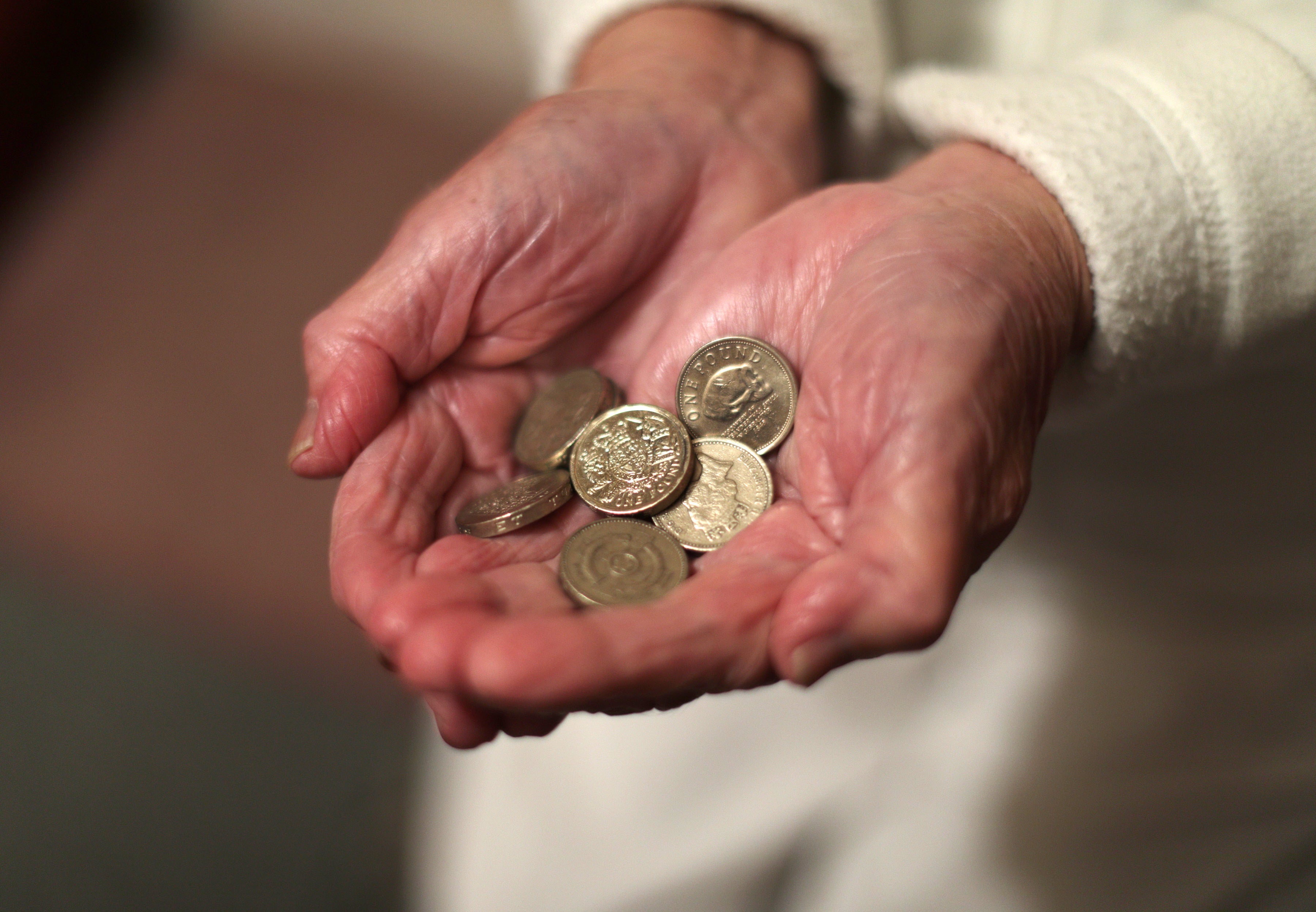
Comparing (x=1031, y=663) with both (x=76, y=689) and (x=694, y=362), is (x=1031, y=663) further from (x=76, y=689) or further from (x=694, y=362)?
(x=76, y=689)

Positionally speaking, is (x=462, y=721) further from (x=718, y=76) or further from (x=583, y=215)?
(x=718, y=76)

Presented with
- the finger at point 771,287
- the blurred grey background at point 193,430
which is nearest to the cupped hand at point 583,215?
the finger at point 771,287

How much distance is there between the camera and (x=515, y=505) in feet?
4.16

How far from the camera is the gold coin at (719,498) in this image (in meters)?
1.28

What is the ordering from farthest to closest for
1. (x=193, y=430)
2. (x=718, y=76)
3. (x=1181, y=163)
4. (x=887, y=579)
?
1. (x=193, y=430)
2. (x=718, y=76)
3. (x=1181, y=163)
4. (x=887, y=579)

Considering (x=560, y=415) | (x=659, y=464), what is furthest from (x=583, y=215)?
(x=659, y=464)

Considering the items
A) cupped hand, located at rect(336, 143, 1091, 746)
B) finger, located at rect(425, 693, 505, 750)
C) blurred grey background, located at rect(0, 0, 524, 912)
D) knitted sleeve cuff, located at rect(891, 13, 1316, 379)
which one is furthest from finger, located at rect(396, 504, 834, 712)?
A: blurred grey background, located at rect(0, 0, 524, 912)

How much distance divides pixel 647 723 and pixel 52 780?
1647 millimetres

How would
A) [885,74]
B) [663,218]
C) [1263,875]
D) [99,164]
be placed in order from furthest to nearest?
1. [99,164]
2. [885,74]
3. [663,218]
4. [1263,875]

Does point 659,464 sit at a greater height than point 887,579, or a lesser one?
lesser

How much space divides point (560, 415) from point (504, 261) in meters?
0.26

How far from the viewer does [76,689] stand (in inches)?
94.7

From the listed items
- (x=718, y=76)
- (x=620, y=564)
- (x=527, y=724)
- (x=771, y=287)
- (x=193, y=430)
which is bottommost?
(x=193, y=430)

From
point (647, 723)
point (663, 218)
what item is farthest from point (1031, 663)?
point (663, 218)
